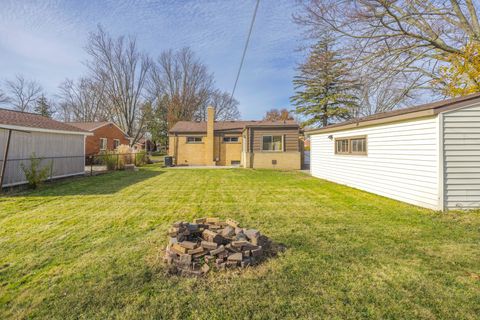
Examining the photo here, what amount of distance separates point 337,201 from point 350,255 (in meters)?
3.50

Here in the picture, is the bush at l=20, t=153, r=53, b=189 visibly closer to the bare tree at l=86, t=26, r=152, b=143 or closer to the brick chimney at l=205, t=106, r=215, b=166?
the brick chimney at l=205, t=106, r=215, b=166

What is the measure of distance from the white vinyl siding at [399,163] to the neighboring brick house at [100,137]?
2027cm

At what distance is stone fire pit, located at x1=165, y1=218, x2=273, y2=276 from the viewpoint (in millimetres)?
2650

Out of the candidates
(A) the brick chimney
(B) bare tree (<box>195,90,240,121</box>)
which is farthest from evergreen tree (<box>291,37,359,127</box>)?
(B) bare tree (<box>195,90,240,121</box>)

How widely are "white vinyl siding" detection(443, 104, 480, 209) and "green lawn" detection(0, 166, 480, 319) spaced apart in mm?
560

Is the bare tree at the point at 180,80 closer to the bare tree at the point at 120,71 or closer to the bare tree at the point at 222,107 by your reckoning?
the bare tree at the point at 222,107

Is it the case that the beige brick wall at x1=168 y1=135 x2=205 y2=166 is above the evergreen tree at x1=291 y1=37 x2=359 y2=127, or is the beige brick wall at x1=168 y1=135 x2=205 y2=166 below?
below

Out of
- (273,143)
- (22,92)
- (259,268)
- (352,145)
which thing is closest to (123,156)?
(273,143)

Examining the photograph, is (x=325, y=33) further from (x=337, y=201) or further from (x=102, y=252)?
(x=102, y=252)

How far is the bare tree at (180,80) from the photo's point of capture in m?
31.5

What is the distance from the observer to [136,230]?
4027 millimetres

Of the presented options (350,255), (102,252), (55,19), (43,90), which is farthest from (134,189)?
(43,90)

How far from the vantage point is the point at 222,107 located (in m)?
37.5

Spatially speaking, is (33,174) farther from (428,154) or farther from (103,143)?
(103,143)
